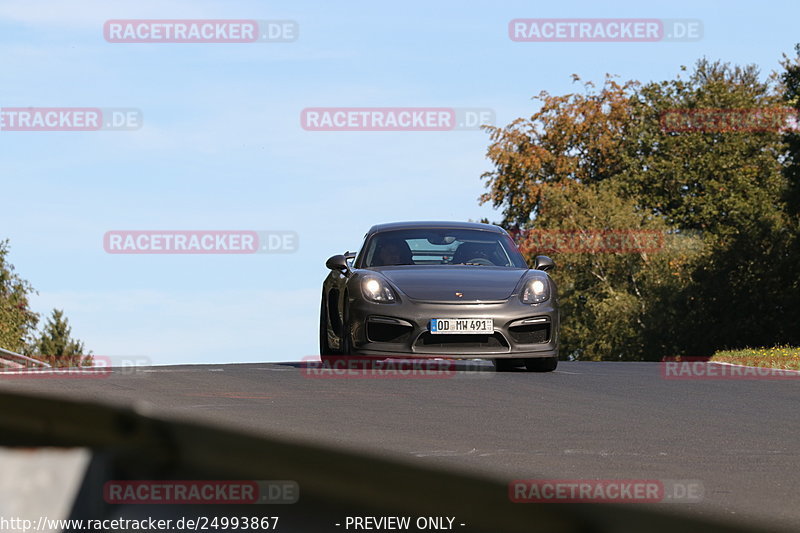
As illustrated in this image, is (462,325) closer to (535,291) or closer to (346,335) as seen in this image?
(535,291)

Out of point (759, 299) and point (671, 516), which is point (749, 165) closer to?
point (759, 299)

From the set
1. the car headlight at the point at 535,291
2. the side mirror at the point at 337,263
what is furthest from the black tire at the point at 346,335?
the car headlight at the point at 535,291

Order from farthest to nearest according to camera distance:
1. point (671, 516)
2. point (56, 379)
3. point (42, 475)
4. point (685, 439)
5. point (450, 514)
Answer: point (56, 379) → point (685, 439) → point (42, 475) → point (450, 514) → point (671, 516)

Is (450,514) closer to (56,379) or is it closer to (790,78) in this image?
(56,379)

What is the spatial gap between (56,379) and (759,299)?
3400 centimetres

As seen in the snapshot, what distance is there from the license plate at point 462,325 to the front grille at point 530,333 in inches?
11.2

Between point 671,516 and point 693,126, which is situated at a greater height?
point 693,126

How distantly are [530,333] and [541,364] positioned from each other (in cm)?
129

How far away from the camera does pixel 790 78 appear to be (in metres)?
43.3

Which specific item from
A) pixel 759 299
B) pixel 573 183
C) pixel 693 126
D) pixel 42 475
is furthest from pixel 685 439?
pixel 693 126

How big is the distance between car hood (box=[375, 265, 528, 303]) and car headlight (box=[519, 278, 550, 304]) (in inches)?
5.2

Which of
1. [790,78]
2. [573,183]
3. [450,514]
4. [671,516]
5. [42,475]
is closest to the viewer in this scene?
[671,516]

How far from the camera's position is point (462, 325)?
13.9m

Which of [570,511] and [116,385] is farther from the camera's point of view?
[116,385]
